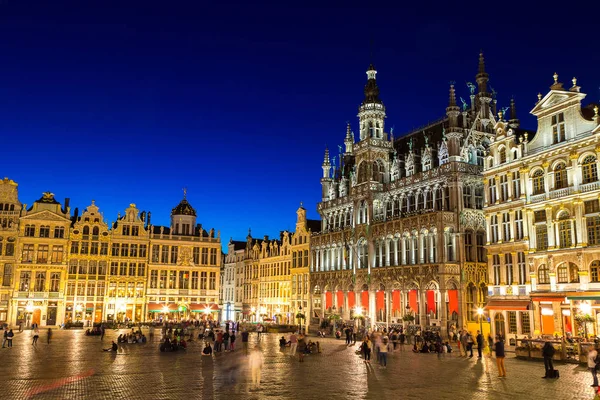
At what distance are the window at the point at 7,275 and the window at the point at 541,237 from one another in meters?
65.8

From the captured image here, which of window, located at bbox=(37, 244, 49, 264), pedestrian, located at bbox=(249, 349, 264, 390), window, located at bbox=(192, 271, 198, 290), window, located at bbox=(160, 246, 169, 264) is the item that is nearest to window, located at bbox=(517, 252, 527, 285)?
pedestrian, located at bbox=(249, 349, 264, 390)

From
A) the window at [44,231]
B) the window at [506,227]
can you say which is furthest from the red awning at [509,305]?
the window at [44,231]

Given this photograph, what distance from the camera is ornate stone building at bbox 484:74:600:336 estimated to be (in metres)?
40.3

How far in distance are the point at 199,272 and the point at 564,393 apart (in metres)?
73.9

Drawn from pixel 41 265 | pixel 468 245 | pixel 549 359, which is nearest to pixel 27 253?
pixel 41 265

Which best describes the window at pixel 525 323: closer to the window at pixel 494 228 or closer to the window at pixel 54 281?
A: the window at pixel 494 228

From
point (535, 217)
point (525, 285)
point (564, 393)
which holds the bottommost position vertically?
point (564, 393)

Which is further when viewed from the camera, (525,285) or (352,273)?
(352,273)

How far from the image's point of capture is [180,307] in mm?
85875

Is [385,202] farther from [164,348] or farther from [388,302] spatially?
[164,348]

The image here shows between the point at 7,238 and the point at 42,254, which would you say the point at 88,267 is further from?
the point at 7,238

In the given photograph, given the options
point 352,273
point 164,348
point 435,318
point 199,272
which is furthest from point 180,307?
point 164,348

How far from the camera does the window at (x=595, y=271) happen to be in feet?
129

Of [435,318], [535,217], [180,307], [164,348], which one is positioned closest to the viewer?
[164,348]
